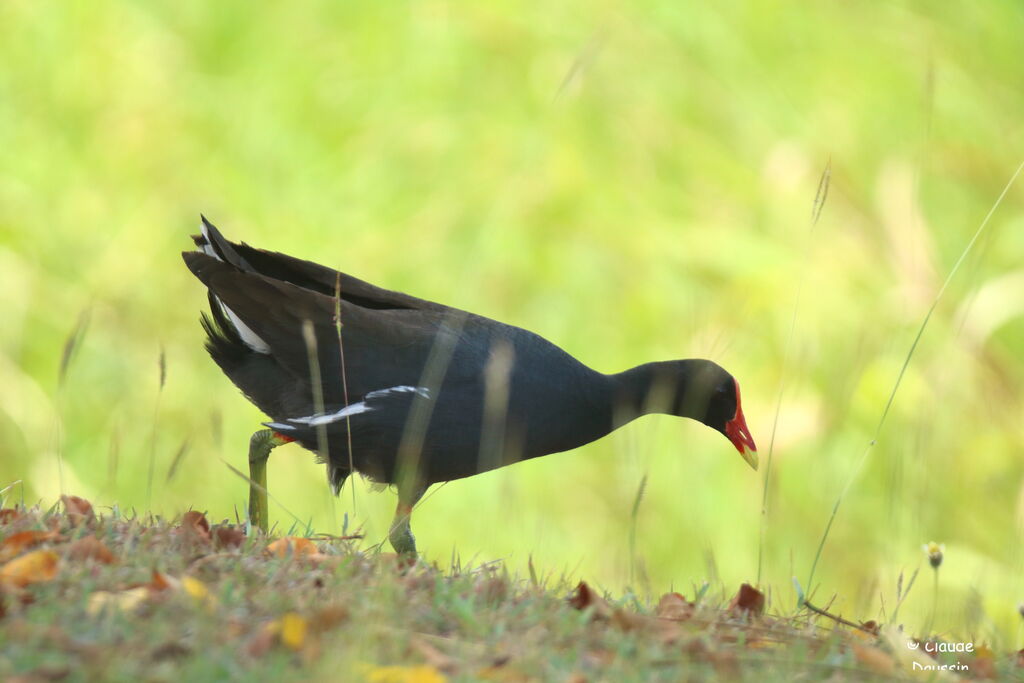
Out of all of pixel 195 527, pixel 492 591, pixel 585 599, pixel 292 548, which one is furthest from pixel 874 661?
pixel 195 527

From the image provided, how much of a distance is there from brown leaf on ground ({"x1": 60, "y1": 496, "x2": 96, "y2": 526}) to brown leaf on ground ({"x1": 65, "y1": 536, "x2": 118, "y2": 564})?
35 centimetres

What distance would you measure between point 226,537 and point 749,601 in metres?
1.16

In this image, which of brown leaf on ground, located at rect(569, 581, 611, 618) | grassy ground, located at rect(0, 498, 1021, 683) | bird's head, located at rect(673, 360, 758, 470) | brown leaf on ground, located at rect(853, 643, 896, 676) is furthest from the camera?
bird's head, located at rect(673, 360, 758, 470)

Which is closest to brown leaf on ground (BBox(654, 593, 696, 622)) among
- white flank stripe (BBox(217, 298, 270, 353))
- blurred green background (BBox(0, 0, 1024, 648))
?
white flank stripe (BBox(217, 298, 270, 353))

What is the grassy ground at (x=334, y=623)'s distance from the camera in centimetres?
189

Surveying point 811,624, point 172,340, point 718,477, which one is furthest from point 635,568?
point 172,340

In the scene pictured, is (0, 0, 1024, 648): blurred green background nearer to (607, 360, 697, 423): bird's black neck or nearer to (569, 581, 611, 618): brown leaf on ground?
(607, 360, 697, 423): bird's black neck

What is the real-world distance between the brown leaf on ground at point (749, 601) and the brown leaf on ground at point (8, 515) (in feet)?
5.27

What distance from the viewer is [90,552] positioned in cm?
234

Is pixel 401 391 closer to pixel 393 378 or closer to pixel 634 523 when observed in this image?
pixel 393 378

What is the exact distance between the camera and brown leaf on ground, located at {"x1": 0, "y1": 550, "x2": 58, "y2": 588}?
6.95 ft

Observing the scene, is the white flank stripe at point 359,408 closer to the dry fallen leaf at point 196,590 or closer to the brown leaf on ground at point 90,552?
the brown leaf on ground at point 90,552

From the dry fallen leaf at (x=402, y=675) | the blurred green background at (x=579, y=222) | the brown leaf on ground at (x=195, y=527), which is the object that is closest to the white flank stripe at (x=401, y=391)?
the brown leaf on ground at (x=195, y=527)

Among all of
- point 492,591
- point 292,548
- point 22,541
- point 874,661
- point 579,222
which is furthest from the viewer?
point 579,222
